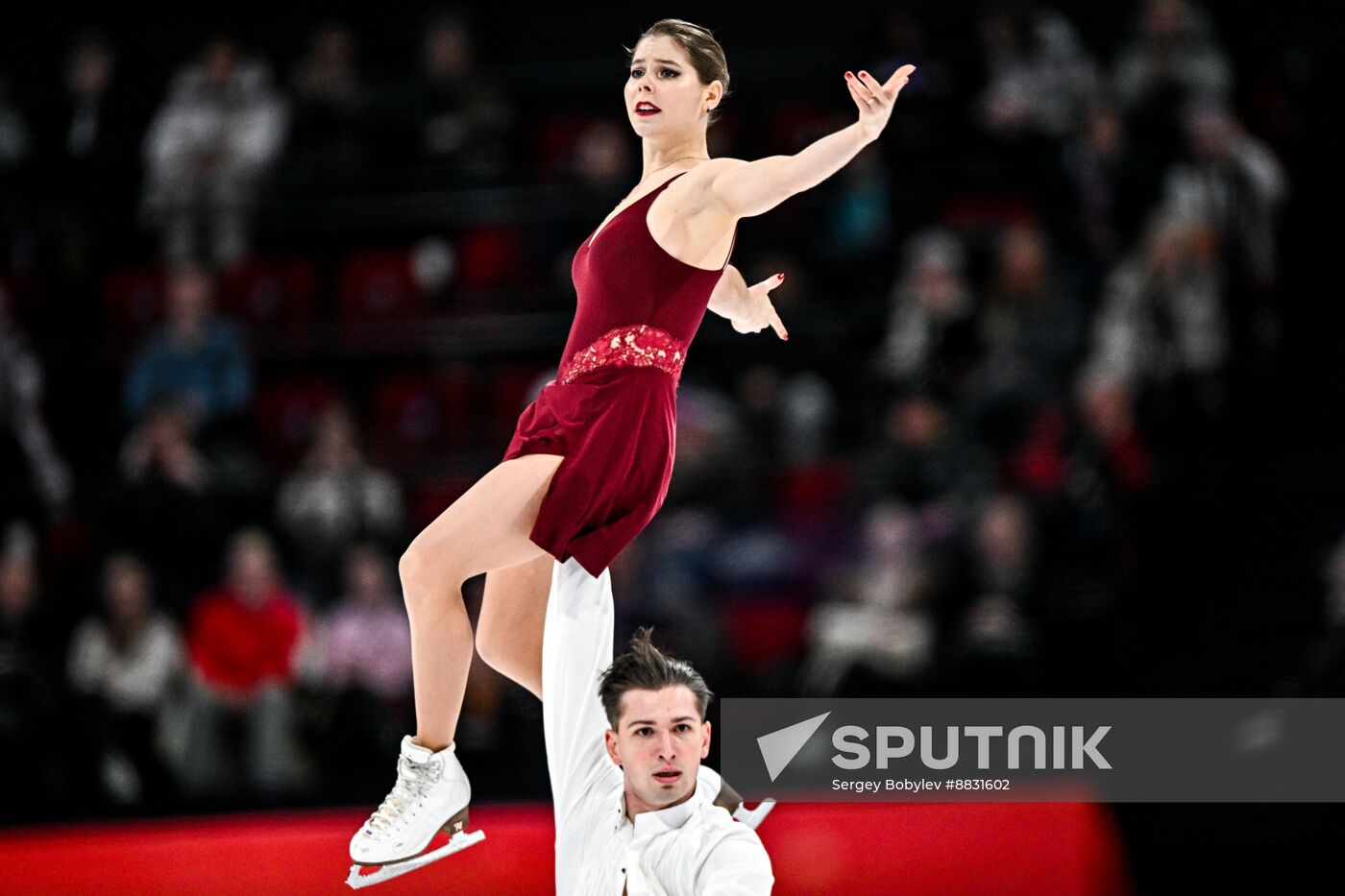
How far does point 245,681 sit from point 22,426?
7.40ft

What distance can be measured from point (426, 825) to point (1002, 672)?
9.37 feet

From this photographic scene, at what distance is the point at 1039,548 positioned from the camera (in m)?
6.59

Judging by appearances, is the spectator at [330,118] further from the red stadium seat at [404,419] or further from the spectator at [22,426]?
the spectator at [22,426]

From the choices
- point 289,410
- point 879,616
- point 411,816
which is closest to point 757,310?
point 411,816

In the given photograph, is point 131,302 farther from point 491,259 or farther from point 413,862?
point 413,862

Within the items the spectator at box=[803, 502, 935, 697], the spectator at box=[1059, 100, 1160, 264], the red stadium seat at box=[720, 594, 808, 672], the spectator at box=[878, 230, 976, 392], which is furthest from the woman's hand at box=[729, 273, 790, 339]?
the spectator at box=[1059, 100, 1160, 264]

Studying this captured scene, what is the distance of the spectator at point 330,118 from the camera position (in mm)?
8414

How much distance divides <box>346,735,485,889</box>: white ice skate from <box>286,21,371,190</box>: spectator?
518 cm

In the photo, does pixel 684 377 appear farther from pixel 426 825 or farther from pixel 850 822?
pixel 426 825

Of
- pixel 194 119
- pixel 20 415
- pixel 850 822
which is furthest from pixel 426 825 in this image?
pixel 194 119

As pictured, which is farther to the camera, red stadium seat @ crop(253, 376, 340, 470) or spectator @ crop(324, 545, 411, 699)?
red stadium seat @ crop(253, 376, 340, 470)

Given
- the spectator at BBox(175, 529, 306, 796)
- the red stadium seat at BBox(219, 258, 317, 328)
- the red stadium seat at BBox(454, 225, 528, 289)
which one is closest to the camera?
the spectator at BBox(175, 529, 306, 796)

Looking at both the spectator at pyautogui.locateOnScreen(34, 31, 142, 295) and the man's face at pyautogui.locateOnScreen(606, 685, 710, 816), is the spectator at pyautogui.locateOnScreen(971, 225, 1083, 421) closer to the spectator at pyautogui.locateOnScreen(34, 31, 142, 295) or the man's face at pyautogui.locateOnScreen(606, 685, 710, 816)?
the man's face at pyautogui.locateOnScreen(606, 685, 710, 816)

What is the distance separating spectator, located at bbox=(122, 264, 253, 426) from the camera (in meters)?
7.80
